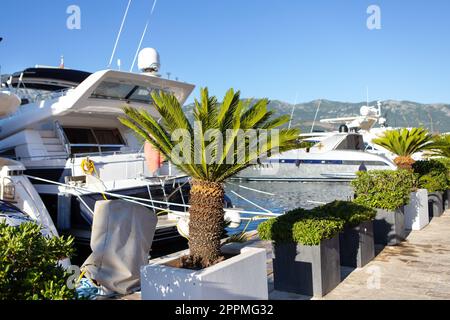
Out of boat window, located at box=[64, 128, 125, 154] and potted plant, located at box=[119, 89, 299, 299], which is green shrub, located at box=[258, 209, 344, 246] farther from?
boat window, located at box=[64, 128, 125, 154]

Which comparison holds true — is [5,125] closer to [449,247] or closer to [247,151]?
[247,151]

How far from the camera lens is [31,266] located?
3.56 meters

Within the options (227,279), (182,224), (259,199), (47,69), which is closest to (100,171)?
(182,224)

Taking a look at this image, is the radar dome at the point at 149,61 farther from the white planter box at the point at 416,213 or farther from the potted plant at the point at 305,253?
the potted plant at the point at 305,253

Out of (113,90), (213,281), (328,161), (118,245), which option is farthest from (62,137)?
(328,161)

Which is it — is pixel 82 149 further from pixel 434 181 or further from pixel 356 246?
pixel 434 181

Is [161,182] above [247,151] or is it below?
below

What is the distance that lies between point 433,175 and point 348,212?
7.41 metres

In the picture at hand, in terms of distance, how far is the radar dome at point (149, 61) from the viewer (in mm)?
15008

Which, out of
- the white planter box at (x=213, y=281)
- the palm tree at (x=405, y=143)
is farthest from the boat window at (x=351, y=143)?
the white planter box at (x=213, y=281)

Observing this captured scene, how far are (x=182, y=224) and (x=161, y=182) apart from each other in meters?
3.26

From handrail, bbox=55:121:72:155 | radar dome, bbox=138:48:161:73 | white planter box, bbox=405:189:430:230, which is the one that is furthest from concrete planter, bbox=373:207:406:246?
handrail, bbox=55:121:72:155

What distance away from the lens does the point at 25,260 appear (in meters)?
3.52

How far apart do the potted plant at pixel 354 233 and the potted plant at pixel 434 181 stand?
19.7ft
